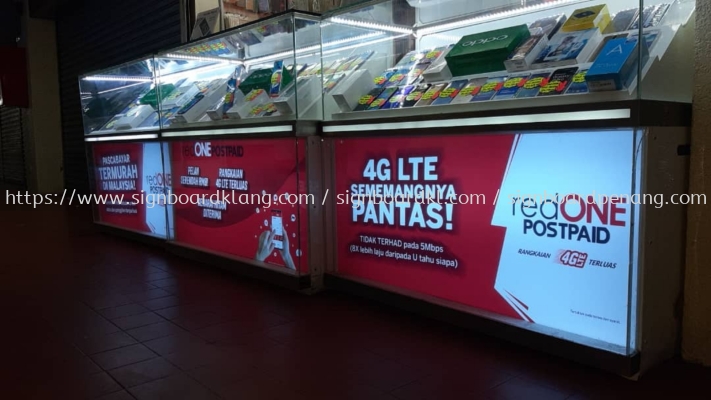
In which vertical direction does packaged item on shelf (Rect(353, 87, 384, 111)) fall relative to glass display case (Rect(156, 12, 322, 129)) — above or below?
below

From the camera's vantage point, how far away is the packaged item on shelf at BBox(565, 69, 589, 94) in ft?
7.82

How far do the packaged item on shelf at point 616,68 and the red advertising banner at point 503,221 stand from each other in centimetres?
20

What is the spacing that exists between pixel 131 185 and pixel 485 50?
13.7 feet

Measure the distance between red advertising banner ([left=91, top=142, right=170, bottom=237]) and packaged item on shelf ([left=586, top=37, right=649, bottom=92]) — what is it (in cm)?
389

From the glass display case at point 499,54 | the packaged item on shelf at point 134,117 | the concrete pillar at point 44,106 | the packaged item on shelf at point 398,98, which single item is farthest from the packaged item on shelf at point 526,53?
the concrete pillar at point 44,106

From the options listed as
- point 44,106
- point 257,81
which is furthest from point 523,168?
point 44,106

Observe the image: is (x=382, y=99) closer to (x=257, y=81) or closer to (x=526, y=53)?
(x=526, y=53)

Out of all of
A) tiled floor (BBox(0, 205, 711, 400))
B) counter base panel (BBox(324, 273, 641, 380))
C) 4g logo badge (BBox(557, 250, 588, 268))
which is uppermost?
4g logo badge (BBox(557, 250, 588, 268))

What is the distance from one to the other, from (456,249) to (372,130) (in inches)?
33.8

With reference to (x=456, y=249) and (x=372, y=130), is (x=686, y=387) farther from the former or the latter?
(x=372, y=130)

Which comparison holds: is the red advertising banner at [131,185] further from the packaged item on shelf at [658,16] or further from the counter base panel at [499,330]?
the packaged item on shelf at [658,16]

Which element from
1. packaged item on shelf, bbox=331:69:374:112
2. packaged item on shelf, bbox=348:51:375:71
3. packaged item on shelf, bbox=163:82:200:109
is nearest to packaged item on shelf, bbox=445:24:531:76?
packaged item on shelf, bbox=331:69:374:112

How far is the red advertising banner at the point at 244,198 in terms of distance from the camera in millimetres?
3680

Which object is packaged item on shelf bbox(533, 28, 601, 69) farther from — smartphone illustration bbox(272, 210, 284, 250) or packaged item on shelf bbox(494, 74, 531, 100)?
smartphone illustration bbox(272, 210, 284, 250)
